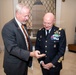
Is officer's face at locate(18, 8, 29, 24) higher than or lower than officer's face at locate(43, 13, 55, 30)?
higher

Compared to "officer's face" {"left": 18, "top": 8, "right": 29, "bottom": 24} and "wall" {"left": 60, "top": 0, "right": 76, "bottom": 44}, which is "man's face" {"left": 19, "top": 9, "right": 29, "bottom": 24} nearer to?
"officer's face" {"left": 18, "top": 8, "right": 29, "bottom": 24}

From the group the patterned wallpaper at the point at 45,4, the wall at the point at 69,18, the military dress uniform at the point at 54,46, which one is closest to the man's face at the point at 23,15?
the military dress uniform at the point at 54,46

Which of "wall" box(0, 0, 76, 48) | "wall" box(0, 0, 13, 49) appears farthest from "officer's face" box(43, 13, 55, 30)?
"wall" box(0, 0, 13, 49)

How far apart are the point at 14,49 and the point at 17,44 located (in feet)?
0.26

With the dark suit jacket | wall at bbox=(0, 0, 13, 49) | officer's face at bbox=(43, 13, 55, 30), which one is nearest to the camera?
the dark suit jacket

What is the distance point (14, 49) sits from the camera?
157 centimetres

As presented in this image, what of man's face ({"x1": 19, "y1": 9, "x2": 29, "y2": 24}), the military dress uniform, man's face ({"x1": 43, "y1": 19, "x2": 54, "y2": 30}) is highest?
man's face ({"x1": 19, "y1": 9, "x2": 29, "y2": 24})

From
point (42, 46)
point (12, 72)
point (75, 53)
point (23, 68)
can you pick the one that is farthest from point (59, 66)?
point (75, 53)

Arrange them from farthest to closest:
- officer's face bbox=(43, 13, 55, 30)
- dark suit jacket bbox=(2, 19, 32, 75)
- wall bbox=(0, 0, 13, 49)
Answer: wall bbox=(0, 0, 13, 49), officer's face bbox=(43, 13, 55, 30), dark suit jacket bbox=(2, 19, 32, 75)

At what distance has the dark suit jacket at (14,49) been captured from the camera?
5.16ft

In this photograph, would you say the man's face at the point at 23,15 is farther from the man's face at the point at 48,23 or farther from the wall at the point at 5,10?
the wall at the point at 5,10

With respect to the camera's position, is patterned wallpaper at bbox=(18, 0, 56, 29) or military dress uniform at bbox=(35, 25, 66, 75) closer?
military dress uniform at bbox=(35, 25, 66, 75)

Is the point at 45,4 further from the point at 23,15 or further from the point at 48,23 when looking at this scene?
the point at 23,15

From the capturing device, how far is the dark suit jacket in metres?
1.57
